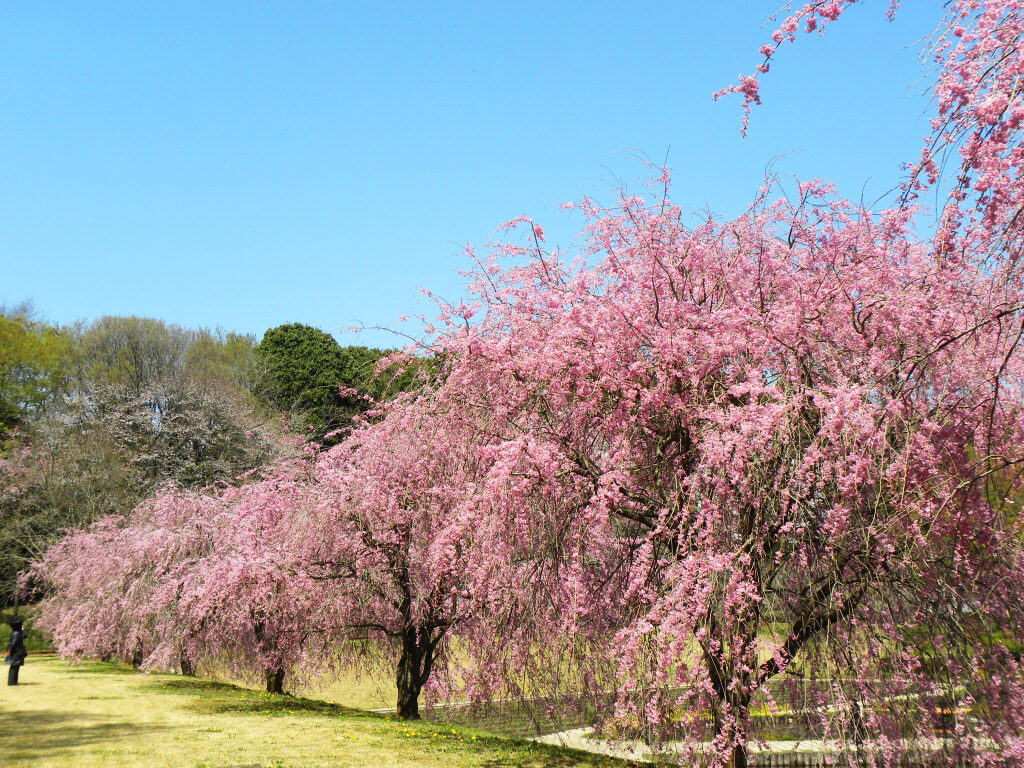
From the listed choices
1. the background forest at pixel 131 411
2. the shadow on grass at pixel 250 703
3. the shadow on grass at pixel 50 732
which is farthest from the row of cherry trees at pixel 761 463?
the background forest at pixel 131 411

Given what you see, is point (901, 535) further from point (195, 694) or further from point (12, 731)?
point (195, 694)

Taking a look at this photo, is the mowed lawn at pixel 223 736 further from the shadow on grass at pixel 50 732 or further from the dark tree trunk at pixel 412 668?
the dark tree trunk at pixel 412 668

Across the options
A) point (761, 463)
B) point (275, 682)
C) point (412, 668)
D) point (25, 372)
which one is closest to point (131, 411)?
point (25, 372)

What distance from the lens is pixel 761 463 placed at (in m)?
6.18

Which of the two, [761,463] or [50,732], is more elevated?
[761,463]

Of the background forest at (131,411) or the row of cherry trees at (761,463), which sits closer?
the row of cherry trees at (761,463)

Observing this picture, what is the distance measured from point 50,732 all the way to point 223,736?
2.69 metres

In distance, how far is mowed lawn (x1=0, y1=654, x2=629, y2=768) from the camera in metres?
9.44

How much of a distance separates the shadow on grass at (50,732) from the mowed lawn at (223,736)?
0.04 ft

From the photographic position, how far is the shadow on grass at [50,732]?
1005 cm

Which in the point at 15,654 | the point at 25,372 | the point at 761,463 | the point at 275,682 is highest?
the point at 25,372

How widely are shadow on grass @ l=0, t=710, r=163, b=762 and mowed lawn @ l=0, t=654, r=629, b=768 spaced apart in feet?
0.04

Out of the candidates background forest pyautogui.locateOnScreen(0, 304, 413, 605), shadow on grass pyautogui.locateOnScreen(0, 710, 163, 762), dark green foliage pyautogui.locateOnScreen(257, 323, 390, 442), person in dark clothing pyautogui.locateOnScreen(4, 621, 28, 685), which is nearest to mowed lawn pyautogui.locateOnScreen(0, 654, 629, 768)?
shadow on grass pyautogui.locateOnScreen(0, 710, 163, 762)

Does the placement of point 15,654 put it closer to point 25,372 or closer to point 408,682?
point 408,682
